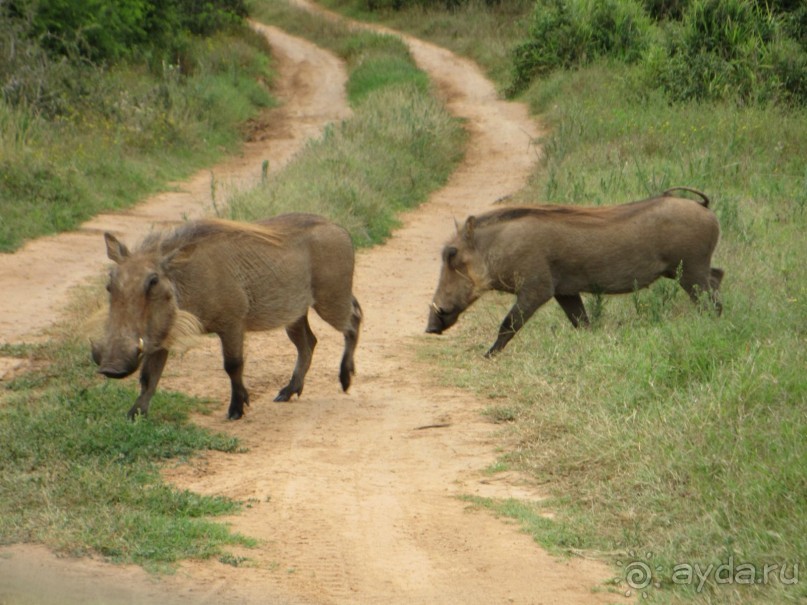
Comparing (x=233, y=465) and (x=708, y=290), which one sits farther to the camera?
(x=708, y=290)

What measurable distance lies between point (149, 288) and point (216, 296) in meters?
0.57

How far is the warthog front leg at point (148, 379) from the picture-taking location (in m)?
6.39

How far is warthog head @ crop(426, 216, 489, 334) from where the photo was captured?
26.5ft

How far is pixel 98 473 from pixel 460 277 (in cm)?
339

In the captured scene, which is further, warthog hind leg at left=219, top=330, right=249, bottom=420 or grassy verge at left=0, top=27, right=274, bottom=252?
grassy verge at left=0, top=27, right=274, bottom=252

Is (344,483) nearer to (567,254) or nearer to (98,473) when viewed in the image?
(98,473)

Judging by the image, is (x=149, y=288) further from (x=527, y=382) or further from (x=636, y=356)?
(x=636, y=356)

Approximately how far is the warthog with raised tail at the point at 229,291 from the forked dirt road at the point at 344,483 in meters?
0.44

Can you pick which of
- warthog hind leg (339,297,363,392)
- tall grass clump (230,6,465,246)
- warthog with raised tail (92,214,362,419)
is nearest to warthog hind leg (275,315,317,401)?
warthog with raised tail (92,214,362,419)

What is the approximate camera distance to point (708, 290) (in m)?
8.01

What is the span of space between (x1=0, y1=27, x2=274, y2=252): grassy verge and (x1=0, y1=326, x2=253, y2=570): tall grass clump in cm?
452

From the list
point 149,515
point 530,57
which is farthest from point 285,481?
point 530,57

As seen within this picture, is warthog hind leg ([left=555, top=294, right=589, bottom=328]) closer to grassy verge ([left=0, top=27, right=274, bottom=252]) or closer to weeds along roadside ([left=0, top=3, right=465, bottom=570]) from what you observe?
weeds along roadside ([left=0, top=3, right=465, bottom=570])

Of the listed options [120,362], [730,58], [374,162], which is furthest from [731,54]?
[120,362]
